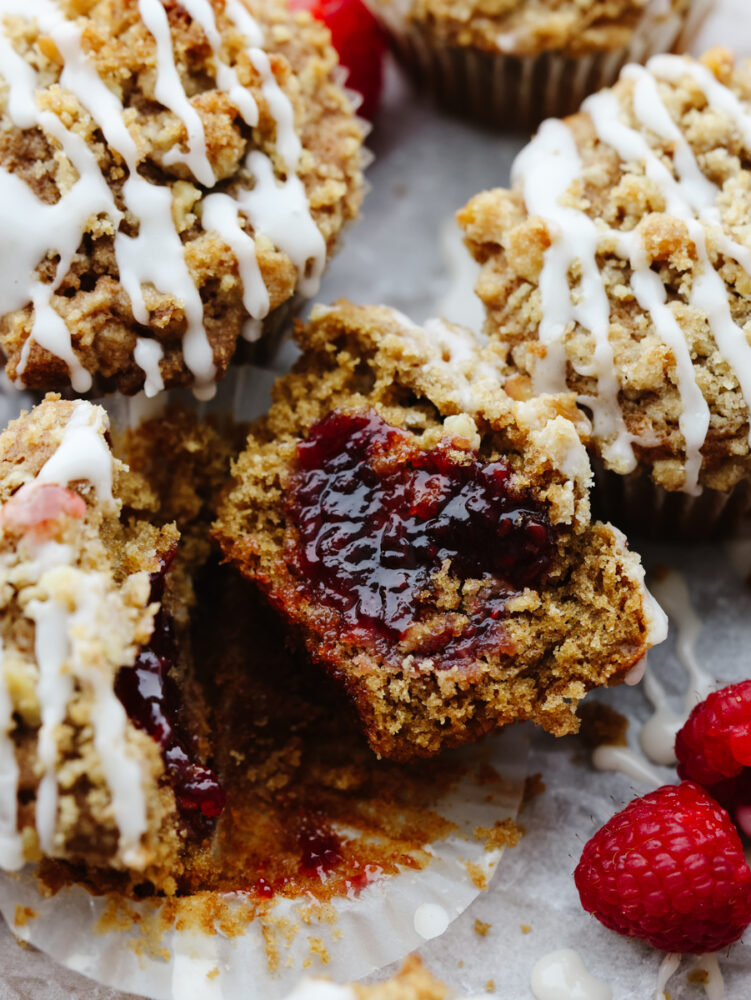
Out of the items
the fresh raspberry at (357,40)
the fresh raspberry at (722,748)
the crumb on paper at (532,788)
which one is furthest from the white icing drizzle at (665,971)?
the fresh raspberry at (357,40)

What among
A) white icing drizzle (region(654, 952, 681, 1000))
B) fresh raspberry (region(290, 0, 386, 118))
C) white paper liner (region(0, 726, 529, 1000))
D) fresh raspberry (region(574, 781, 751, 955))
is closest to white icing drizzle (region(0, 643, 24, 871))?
white paper liner (region(0, 726, 529, 1000))

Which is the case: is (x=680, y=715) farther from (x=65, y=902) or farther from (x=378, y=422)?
(x=65, y=902)

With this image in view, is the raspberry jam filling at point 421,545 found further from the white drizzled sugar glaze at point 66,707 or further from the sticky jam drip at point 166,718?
the white drizzled sugar glaze at point 66,707

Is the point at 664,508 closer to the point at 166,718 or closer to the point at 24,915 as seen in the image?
the point at 166,718

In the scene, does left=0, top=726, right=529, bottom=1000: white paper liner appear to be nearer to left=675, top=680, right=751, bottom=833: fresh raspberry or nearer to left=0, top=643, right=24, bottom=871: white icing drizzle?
left=0, top=643, right=24, bottom=871: white icing drizzle

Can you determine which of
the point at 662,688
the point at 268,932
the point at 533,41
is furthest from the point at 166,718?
the point at 533,41

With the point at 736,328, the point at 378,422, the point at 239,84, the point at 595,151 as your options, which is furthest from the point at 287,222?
the point at 736,328
